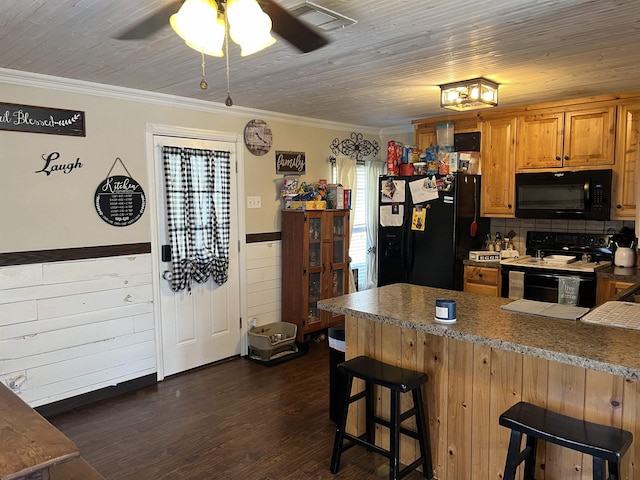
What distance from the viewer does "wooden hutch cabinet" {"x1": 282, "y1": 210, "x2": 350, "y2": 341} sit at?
4688mm

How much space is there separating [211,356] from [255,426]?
51.4 inches

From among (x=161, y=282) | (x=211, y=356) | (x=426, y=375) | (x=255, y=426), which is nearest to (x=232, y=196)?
(x=161, y=282)

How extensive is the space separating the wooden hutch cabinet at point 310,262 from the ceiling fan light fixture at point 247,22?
9.92 ft

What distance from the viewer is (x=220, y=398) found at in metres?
3.65

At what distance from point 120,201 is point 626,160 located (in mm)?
3903

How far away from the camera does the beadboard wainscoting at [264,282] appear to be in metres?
4.65

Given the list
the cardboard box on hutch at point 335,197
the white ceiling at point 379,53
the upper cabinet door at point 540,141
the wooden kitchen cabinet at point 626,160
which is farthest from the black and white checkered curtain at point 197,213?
the wooden kitchen cabinet at point 626,160

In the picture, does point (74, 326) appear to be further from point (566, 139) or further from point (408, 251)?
point (566, 139)

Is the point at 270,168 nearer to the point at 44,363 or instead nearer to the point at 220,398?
the point at 220,398

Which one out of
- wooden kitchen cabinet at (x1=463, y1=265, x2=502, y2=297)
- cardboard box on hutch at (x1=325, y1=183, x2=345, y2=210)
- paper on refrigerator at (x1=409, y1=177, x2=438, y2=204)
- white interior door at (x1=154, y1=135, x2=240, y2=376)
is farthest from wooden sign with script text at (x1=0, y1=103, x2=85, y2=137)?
wooden kitchen cabinet at (x1=463, y1=265, x2=502, y2=297)

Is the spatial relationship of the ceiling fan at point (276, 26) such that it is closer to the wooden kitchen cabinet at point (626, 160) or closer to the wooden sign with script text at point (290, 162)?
the wooden sign with script text at point (290, 162)

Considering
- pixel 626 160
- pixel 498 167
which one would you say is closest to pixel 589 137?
pixel 626 160

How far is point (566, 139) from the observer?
4078 mm

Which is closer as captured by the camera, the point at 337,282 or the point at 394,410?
the point at 394,410
